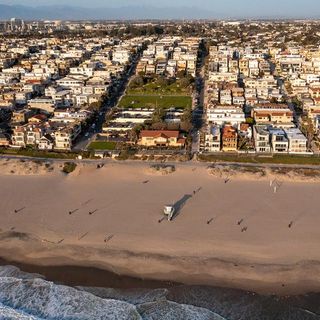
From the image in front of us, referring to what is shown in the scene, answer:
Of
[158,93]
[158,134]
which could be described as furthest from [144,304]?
[158,93]

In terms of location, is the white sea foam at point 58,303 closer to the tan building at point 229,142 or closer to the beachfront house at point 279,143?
the tan building at point 229,142

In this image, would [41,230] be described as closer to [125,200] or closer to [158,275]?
[125,200]

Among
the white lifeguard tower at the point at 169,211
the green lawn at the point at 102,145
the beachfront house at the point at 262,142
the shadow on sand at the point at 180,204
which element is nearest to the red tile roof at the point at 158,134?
the green lawn at the point at 102,145

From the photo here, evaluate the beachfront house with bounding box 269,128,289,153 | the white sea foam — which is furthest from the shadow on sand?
the beachfront house with bounding box 269,128,289,153

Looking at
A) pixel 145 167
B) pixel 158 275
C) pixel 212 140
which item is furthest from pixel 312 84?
pixel 158 275

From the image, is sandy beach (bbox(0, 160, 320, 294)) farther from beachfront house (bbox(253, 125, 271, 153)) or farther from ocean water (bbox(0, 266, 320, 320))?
beachfront house (bbox(253, 125, 271, 153))

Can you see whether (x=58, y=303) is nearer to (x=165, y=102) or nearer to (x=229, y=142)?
(x=229, y=142)

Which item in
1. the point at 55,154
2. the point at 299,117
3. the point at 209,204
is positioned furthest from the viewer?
the point at 299,117
